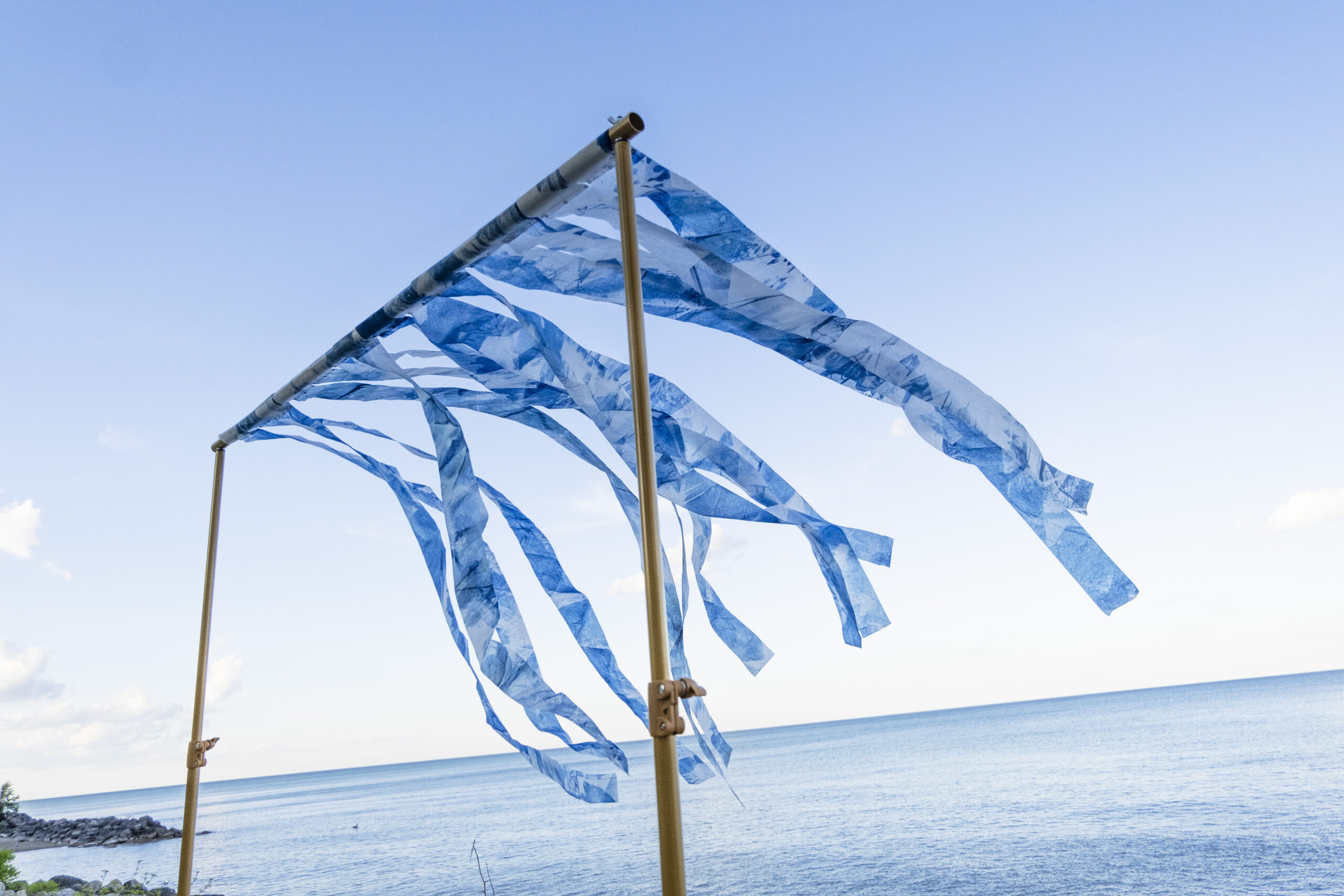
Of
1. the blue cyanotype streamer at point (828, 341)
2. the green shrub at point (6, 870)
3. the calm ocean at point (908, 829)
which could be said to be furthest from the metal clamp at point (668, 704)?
the calm ocean at point (908, 829)

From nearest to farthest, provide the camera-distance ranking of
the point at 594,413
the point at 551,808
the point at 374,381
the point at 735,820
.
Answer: the point at 594,413 → the point at 374,381 → the point at 735,820 → the point at 551,808

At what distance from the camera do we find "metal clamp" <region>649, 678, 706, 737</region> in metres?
1.24

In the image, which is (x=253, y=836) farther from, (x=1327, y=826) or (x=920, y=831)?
(x=1327, y=826)

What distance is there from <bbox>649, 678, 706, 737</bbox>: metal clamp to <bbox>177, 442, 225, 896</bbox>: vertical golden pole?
1906mm

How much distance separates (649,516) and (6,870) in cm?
1012

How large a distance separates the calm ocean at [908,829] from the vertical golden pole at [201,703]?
2357 centimetres

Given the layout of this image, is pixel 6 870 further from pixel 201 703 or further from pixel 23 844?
pixel 23 844

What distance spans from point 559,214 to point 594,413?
411mm

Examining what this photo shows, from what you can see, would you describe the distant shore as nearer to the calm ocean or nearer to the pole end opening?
the calm ocean

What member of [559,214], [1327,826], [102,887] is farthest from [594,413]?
[1327,826]

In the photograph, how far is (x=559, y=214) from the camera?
1758 mm

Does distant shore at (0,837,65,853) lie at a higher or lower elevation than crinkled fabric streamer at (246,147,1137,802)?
lower

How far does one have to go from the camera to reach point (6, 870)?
8.22 metres

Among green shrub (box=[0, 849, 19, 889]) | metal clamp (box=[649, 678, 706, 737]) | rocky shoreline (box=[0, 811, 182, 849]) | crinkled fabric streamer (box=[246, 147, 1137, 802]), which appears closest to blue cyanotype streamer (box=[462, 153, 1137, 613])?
crinkled fabric streamer (box=[246, 147, 1137, 802])
